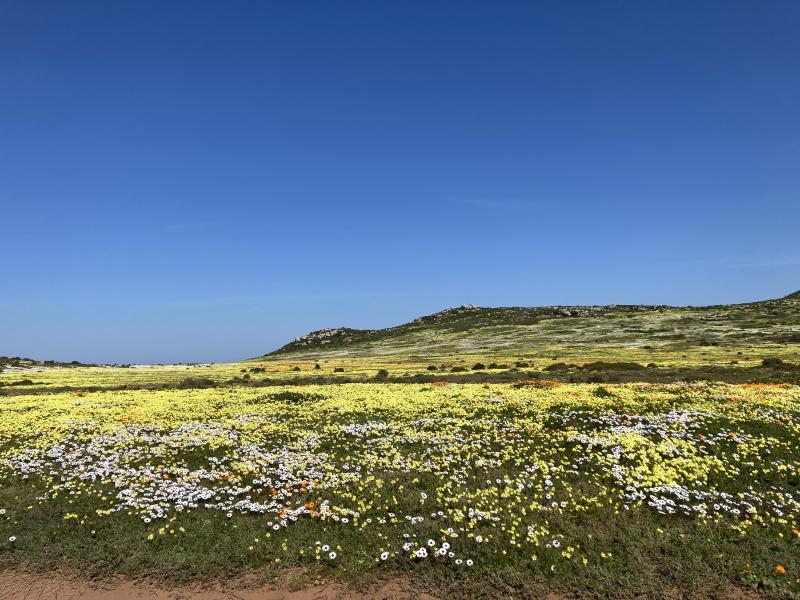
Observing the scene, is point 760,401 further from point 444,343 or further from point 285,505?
point 444,343

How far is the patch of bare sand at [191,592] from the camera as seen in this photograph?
12.3 metres

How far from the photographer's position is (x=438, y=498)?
17.1 m

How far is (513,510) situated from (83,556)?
44.0ft

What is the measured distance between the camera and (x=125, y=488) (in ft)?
62.2

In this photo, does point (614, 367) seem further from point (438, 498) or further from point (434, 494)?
point (438, 498)

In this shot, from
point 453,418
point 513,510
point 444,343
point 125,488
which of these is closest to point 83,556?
point 125,488

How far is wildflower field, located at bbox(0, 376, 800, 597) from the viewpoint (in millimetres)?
13305

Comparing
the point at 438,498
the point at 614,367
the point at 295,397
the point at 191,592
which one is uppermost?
the point at 295,397

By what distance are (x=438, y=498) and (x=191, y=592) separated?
27.0 ft

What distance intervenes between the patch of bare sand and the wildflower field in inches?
17.3

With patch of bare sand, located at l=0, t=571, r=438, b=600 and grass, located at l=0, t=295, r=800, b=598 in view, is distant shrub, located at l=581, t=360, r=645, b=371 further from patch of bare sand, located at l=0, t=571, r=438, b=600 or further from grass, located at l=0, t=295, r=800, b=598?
patch of bare sand, located at l=0, t=571, r=438, b=600

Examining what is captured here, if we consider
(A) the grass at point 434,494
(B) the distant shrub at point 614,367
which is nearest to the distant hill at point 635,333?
(B) the distant shrub at point 614,367

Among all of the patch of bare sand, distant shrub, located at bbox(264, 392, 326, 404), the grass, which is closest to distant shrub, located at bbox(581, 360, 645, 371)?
the grass

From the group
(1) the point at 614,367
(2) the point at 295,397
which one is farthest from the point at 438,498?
(1) the point at 614,367
